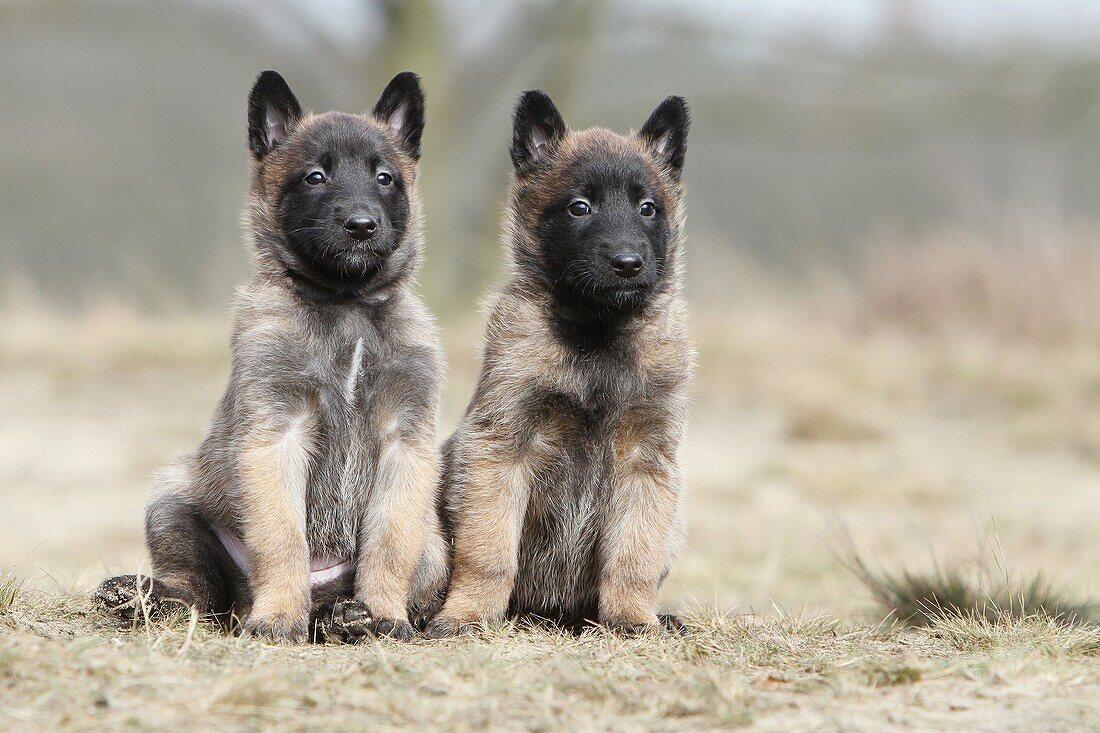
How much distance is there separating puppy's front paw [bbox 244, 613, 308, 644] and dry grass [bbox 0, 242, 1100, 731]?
17cm

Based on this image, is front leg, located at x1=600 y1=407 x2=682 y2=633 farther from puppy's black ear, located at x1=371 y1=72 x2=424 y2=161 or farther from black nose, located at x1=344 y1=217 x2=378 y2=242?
puppy's black ear, located at x1=371 y1=72 x2=424 y2=161

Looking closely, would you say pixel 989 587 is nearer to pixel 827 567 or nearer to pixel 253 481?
pixel 827 567

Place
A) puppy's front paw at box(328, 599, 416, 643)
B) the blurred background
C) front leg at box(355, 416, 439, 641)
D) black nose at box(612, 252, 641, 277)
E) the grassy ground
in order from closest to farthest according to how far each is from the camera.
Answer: the grassy ground, puppy's front paw at box(328, 599, 416, 643), front leg at box(355, 416, 439, 641), black nose at box(612, 252, 641, 277), the blurred background

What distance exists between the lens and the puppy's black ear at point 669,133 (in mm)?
5711

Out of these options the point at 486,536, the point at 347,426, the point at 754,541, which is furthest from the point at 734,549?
the point at 347,426

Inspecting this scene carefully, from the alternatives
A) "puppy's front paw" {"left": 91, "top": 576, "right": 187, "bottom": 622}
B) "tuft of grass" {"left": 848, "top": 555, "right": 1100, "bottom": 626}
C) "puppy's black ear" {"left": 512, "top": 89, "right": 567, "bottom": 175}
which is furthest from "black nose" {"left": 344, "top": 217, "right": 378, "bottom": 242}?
"tuft of grass" {"left": 848, "top": 555, "right": 1100, "bottom": 626}

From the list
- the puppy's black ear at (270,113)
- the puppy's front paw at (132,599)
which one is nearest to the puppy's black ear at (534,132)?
the puppy's black ear at (270,113)

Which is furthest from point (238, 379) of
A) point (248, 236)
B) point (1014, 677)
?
point (1014, 677)

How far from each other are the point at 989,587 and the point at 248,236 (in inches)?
148

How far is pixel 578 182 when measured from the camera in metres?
5.32

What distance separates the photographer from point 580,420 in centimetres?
512

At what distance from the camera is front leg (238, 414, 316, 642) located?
182 inches

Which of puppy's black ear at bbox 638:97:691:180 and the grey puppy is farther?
puppy's black ear at bbox 638:97:691:180

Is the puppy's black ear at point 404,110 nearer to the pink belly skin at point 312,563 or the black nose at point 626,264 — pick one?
the black nose at point 626,264
